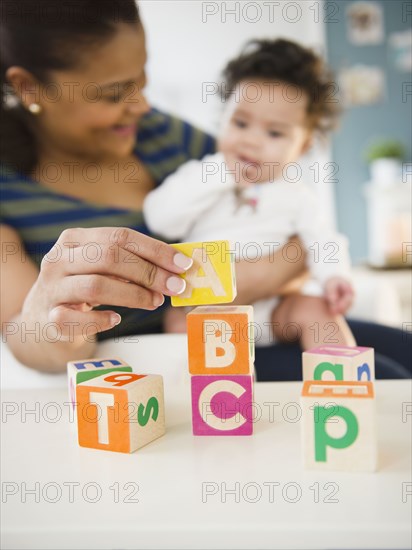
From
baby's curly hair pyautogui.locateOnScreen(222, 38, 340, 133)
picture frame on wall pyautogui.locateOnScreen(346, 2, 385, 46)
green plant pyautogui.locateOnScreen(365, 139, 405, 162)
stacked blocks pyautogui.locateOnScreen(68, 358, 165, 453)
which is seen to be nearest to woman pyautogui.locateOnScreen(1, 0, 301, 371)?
stacked blocks pyautogui.locateOnScreen(68, 358, 165, 453)

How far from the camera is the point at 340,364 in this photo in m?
0.64

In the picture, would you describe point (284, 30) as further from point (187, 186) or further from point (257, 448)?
point (257, 448)

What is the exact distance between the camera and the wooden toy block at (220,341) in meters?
0.58

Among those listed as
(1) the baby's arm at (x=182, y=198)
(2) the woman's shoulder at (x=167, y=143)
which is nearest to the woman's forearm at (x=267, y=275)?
(1) the baby's arm at (x=182, y=198)

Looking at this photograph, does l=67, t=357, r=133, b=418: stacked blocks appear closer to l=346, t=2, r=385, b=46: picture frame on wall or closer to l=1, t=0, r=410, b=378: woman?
l=1, t=0, r=410, b=378: woman

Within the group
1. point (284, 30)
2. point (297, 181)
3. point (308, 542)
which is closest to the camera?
point (308, 542)

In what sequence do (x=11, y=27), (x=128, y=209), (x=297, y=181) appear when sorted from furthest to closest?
(x=297, y=181) → (x=128, y=209) → (x=11, y=27)

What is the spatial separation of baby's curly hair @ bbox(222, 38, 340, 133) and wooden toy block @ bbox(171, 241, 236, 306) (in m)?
0.86

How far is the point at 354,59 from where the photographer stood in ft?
12.5

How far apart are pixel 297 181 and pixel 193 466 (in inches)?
34.5

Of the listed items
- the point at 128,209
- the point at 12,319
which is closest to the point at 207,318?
the point at 12,319

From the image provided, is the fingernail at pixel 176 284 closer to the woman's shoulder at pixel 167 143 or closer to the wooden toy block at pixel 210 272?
the wooden toy block at pixel 210 272

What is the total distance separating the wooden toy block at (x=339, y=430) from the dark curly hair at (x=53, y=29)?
30.9 inches

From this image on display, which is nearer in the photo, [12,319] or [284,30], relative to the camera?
[12,319]
